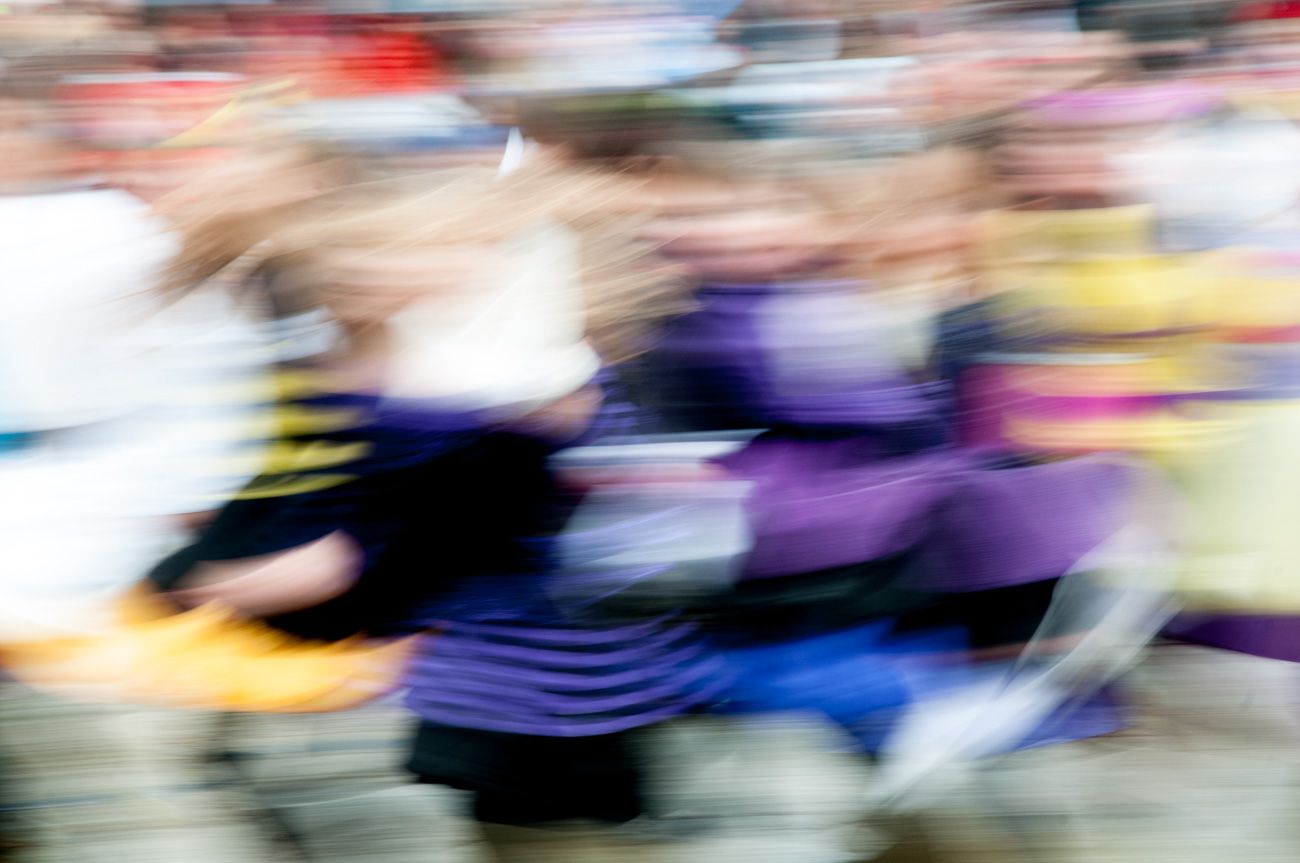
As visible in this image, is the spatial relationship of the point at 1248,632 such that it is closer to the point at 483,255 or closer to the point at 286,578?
the point at 483,255

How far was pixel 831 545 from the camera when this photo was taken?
153 centimetres

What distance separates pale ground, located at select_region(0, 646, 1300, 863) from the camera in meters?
1.59

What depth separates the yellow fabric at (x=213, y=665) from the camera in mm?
1568

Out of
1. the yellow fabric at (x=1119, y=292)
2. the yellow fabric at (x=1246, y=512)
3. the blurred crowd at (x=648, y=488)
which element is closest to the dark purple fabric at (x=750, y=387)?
the blurred crowd at (x=648, y=488)

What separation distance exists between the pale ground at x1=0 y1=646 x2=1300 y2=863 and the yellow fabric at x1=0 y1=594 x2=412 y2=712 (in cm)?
3

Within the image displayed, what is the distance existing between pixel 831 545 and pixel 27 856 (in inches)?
41.8

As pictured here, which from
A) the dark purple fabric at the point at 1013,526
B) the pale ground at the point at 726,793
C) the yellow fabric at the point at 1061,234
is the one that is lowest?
the pale ground at the point at 726,793

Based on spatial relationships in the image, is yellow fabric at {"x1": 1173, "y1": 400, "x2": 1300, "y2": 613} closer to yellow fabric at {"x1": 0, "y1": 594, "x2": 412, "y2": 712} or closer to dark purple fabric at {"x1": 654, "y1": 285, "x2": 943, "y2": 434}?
dark purple fabric at {"x1": 654, "y1": 285, "x2": 943, "y2": 434}

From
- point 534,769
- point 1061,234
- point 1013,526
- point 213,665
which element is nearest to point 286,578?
point 213,665

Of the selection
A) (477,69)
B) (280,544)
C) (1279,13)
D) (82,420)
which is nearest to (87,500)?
(82,420)

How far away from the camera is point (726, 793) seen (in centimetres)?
161

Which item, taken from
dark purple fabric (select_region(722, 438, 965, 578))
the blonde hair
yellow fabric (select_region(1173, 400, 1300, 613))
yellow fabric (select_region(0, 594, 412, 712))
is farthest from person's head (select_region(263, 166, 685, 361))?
yellow fabric (select_region(1173, 400, 1300, 613))

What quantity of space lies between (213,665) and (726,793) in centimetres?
61

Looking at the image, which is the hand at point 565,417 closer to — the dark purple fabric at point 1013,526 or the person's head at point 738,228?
the person's head at point 738,228
